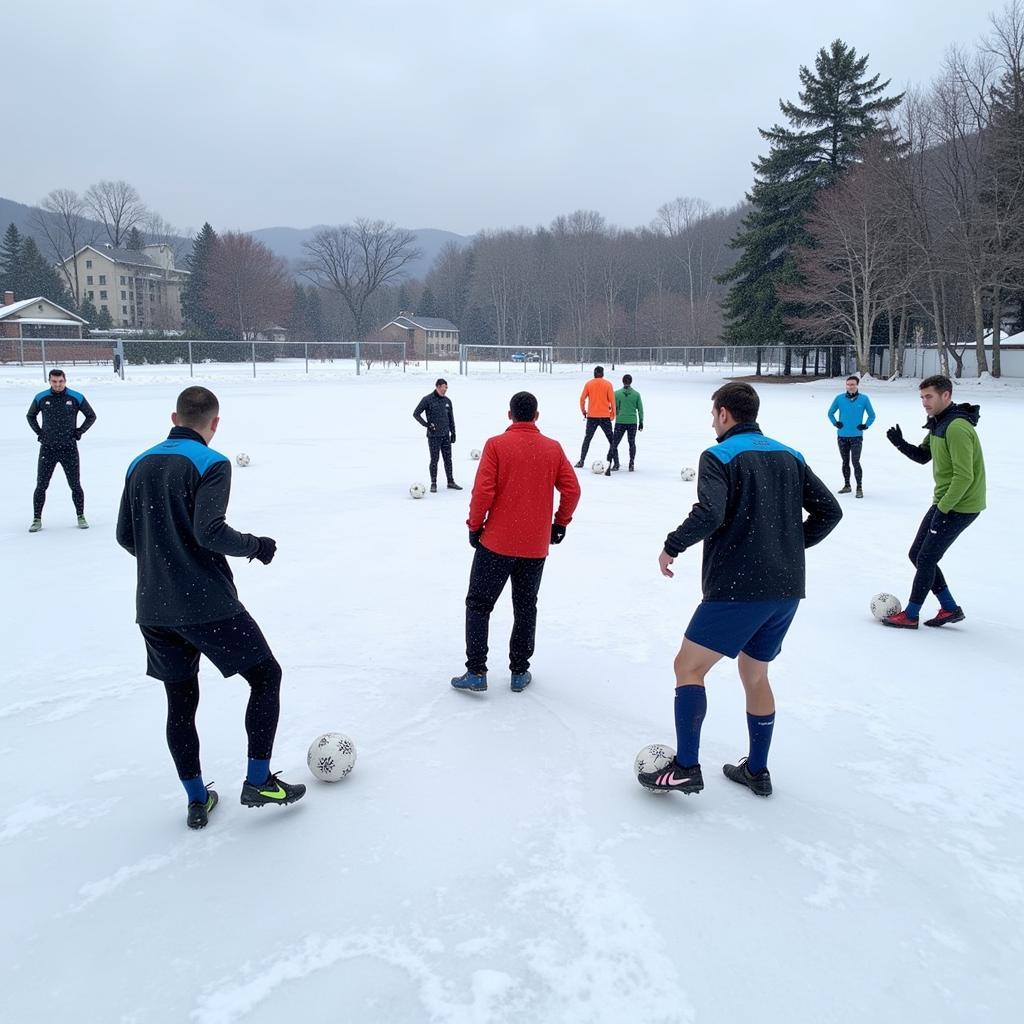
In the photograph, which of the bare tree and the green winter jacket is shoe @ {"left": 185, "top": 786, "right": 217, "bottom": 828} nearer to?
the green winter jacket

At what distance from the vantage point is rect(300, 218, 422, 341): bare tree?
249 ft

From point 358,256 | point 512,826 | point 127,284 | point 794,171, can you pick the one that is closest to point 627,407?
point 512,826

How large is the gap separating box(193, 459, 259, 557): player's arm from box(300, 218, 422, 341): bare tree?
75.1 m

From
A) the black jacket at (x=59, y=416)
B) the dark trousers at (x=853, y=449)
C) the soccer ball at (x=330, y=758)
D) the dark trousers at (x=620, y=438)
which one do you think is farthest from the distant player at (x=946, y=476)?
the black jacket at (x=59, y=416)

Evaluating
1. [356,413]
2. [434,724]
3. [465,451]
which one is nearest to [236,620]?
[434,724]

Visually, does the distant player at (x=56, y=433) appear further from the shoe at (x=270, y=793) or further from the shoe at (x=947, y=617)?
the shoe at (x=947, y=617)

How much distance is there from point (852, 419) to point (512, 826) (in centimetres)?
955

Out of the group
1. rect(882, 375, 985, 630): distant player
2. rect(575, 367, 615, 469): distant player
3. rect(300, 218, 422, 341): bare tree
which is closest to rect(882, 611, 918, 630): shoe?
rect(882, 375, 985, 630): distant player

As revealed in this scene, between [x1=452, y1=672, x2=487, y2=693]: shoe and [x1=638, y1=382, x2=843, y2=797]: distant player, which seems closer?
[x1=638, y1=382, x2=843, y2=797]: distant player

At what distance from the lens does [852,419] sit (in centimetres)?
1115

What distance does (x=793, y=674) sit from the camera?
5.25 m

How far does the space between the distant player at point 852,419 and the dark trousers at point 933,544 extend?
17.4ft

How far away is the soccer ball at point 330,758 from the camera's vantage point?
3.77 m

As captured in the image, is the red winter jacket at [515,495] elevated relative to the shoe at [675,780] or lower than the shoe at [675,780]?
elevated
